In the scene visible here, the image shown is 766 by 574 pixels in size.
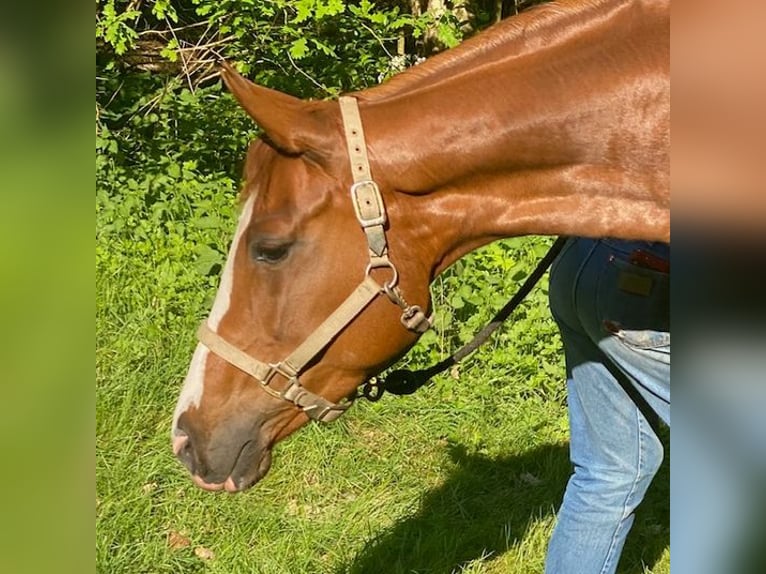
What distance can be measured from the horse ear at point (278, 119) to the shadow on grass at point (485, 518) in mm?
1835

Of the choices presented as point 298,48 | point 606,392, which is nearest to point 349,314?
point 606,392

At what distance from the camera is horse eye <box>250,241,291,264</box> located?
1890 millimetres

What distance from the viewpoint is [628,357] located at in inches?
84.0

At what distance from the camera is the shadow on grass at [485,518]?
3213mm

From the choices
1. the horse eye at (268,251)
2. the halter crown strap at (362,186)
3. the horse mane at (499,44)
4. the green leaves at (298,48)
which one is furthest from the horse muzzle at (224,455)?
the green leaves at (298,48)

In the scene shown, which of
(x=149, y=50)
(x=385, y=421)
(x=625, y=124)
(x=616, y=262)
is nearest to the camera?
(x=625, y=124)

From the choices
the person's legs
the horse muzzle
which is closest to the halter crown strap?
the horse muzzle

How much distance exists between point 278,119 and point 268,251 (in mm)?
289

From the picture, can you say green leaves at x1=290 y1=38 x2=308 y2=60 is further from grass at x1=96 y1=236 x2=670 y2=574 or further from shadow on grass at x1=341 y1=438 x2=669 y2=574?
shadow on grass at x1=341 y1=438 x2=669 y2=574

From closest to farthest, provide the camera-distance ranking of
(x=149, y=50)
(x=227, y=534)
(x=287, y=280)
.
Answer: (x=287, y=280) → (x=227, y=534) → (x=149, y=50)

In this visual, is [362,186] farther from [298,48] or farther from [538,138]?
[298,48]
